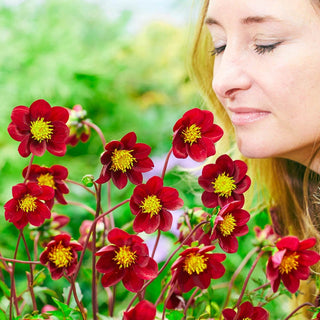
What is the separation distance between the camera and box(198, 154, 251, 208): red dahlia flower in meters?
0.51

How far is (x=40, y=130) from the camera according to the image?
0.48 m

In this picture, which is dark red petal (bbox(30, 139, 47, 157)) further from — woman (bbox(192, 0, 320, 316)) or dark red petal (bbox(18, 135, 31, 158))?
woman (bbox(192, 0, 320, 316))

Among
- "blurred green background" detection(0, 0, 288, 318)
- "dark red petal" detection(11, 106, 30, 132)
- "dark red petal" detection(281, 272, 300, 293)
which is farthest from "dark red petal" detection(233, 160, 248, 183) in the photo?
"blurred green background" detection(0, 0, 288, 318)

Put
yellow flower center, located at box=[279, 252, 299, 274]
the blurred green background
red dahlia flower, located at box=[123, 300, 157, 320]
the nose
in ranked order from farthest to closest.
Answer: the blurred green background, the nose, yellow flower center, located at box=[279, 252, 299, 274], red dahlia flower, located at box=[123, 300, 157, 320]

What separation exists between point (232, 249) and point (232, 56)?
233 mm

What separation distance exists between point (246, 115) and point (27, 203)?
0.28 metres

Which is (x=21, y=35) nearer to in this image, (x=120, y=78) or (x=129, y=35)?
(x=120, y=78)

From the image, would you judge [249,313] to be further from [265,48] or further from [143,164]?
[265,48]

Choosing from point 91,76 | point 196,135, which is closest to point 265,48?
point 196,135

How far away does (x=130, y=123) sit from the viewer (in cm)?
185

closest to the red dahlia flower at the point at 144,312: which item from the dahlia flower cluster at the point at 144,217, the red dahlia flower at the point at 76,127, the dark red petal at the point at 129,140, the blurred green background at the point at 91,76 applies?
the dahlia flower cluster at the point at 144,217

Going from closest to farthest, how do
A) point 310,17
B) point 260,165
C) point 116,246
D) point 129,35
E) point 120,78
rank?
1. point 116,246
2. point 310,17
3. point 260,165
4. point 120,78
5. point 129,35

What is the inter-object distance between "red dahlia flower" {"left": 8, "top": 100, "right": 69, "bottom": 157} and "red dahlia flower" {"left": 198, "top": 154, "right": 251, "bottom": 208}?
14 centimetres

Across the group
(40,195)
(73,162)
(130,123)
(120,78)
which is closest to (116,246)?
(40,195)
